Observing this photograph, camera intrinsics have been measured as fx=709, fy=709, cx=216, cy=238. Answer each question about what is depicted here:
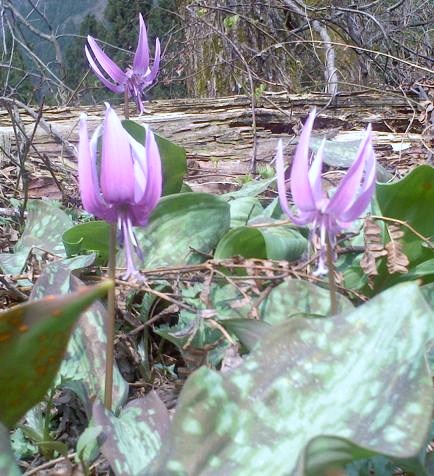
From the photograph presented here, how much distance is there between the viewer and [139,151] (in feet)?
2.23

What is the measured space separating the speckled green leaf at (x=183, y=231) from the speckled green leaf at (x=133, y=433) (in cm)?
38

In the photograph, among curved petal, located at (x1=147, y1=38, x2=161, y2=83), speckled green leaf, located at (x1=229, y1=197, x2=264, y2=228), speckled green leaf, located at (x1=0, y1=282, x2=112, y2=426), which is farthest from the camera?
curved petal, located at (x1=147, y1=38, x2=161, y2=83)

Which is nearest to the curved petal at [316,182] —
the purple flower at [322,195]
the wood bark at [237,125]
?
the purple flower at [322,195]

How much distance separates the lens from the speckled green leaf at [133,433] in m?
0.60

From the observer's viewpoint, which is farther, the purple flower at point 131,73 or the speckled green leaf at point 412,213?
the purple flower at point 131,73

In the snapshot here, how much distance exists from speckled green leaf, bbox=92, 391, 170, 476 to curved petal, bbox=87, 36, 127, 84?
33.9 inches

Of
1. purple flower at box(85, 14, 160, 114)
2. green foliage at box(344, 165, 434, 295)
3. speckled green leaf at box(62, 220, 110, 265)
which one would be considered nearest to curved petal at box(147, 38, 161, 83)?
purple flower at box(85, 14, 160, 114)

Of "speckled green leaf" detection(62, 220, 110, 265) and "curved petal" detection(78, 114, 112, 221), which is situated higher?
"curved petal" detection(78, 114, 112, 221)

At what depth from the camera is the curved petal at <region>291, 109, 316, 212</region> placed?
0.62 metres

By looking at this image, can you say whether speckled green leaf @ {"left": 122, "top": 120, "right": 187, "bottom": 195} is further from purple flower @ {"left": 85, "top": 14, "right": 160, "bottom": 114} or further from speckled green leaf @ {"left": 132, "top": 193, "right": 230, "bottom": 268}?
purple flower @ {"left": 85, "top": 14, "right": 160, "bottom": 114}

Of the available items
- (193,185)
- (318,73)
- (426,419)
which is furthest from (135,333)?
(318,73)

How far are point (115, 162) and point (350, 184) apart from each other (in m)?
0.21

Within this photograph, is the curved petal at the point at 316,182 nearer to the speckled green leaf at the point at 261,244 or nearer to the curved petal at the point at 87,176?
the curved petal at the point at 87,176

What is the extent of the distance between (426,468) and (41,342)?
0.38 meters
